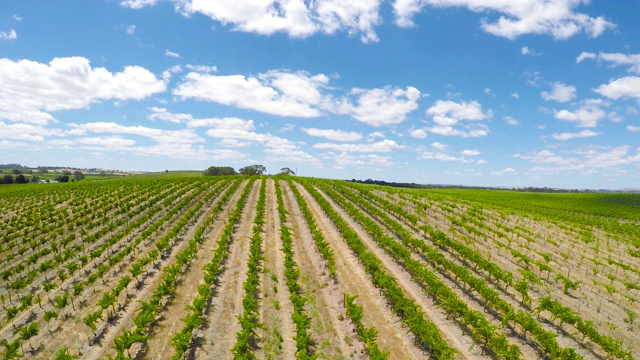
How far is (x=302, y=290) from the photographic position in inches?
869

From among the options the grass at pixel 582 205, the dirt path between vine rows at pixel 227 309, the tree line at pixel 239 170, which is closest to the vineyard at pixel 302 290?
the dirt path between vine rows at pixel 227 309

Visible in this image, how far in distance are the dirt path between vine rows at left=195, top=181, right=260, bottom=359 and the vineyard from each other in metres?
0.08

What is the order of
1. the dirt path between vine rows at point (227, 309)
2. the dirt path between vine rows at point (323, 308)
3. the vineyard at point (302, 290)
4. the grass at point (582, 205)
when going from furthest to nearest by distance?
the grass at point (582, 205), the dirt path between vine rows at point (323, 308), the vineyard at point (302, 290), the dirt path between vine rows at point (227, 309)

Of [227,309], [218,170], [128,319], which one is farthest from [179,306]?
[218,170]

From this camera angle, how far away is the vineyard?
16203 millimetres

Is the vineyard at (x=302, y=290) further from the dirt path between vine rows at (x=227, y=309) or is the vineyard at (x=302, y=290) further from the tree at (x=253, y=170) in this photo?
the tree at (x=253, y=170)

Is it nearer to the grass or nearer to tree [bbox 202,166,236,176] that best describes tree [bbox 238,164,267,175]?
tree [bbox 202,166,236,176]

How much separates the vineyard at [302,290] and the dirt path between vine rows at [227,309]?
82 millimetres

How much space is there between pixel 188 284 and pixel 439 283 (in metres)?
15.3

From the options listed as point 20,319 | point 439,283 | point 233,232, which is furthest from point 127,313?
point 439,283

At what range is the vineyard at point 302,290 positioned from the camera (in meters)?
16.2

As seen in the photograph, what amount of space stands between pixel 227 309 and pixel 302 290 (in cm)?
479

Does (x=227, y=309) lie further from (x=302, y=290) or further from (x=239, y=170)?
(x=239, y=170)

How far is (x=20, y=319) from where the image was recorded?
1861 centimetres
